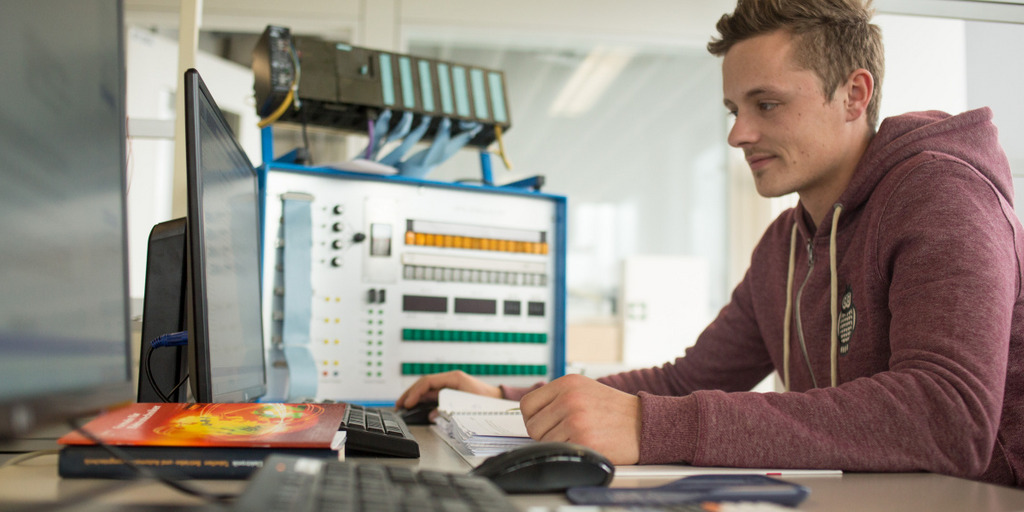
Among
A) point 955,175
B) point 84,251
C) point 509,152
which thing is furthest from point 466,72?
point 509,152

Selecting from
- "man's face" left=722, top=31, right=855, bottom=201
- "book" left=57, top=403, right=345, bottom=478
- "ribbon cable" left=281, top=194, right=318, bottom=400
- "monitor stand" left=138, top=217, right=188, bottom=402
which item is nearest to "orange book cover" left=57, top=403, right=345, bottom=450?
"book" left=57, top=403, right=345, bottom=478

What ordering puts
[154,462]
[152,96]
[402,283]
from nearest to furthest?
[154,462] → [402,283] → [152,96]

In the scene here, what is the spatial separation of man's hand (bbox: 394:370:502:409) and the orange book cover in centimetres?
45

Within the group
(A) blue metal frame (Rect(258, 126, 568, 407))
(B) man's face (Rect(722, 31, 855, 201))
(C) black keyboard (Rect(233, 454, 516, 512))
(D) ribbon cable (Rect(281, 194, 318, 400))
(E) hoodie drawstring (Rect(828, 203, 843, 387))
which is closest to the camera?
(C) black keyboard (Rect(233, 454, 516, 512))

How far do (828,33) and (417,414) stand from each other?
937 millimetres

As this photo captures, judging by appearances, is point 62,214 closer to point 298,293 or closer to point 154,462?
point 154,462

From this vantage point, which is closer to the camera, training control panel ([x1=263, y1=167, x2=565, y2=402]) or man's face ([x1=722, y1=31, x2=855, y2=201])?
man's face ([x1=722, y1=31, x2=855, y2=201])

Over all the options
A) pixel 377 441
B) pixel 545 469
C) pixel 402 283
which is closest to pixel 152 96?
pixel 402 283

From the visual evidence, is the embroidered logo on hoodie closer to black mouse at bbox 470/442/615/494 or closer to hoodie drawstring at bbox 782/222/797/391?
hoodie drawstring at bbox 782/222/797/391

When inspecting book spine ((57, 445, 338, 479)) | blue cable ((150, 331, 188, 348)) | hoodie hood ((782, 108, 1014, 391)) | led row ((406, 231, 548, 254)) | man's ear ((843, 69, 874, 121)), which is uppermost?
man's ear ((843, 69, 874, 121))

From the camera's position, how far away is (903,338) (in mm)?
818

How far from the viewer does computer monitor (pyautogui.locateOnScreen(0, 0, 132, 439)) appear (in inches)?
15.7

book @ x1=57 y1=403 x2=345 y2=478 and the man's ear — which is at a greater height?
the man's ear

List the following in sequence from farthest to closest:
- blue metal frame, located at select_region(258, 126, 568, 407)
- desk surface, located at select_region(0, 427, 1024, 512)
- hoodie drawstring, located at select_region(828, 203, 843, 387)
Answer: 1. blue metal frame, located at select_region(258, 126, 568, 407)
2. hoodie drawstring, located at select_region(828, 203, 843, 387)
3. desk surface, located at select_region(0, 427, 1024, 512)
